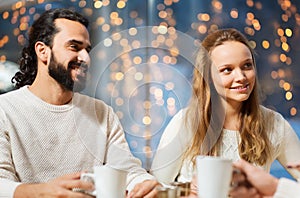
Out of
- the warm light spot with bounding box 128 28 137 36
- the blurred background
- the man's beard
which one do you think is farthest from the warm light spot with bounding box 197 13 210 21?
the man's beard

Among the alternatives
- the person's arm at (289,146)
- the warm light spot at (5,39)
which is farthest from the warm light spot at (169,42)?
the warm light spot at (5,39)

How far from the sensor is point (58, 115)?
1.55m

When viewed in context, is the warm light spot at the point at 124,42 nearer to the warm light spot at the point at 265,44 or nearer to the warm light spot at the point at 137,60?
the warm light spot at the point at 137,60

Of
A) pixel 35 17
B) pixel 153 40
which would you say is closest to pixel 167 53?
pixel 153 40

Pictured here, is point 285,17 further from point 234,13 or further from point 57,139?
point 57,139

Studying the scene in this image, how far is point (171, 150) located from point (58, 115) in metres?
0.38

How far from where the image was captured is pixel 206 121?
1.54 metres

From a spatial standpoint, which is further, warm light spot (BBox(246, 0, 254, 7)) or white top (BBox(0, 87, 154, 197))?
warm light spot (BBox(246, 0, 254, 7))

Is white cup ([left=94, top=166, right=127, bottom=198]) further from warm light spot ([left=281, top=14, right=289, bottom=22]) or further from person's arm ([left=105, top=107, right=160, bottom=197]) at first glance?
warm light spot ([left=281, top=14, right=289, bottom=22])

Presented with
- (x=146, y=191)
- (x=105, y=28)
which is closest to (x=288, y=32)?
(x=105, y=28)

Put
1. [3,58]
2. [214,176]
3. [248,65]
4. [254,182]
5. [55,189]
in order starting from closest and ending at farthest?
[214,176] → [254,182] → [55,189] → [248,65] → [3,58]

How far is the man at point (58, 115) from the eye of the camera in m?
1.48

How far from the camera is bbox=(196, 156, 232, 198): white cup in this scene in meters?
1.01

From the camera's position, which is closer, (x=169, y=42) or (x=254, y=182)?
(x=254, y=182)
